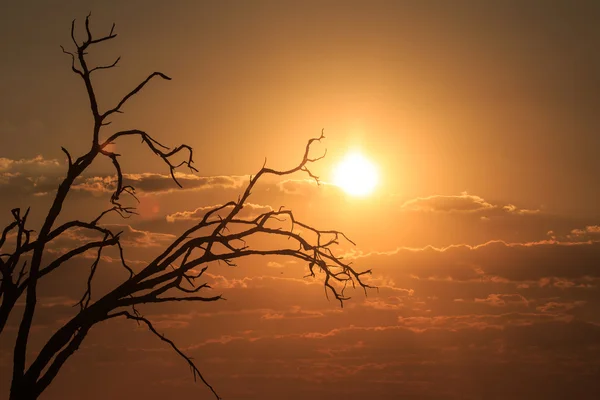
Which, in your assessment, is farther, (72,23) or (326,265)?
(326,265)

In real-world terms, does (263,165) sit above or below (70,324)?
above

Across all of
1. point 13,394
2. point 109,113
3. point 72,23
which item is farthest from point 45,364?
point 72,23

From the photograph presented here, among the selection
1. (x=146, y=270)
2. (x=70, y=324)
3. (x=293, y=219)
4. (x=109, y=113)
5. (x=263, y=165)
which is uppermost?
(x=109, y=113)

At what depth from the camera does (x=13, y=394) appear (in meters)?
11.6

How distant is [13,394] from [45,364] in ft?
2.16

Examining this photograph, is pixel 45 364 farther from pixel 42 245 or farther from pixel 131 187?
pixel 131 187

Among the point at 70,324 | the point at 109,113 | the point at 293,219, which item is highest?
the point at 109,113

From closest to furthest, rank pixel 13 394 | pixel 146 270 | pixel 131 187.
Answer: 1. pixel 13 394
2. pixel 146 270
3. pixel 131 187

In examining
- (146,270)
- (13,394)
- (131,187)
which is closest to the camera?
(13,394)

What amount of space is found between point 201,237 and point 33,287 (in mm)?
2887

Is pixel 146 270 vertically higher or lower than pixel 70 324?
higher

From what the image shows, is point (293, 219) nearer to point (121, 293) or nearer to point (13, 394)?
point (121, 293)

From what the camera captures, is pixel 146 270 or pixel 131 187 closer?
pixel 146 270

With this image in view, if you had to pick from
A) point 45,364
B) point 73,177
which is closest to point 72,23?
point 73,177
